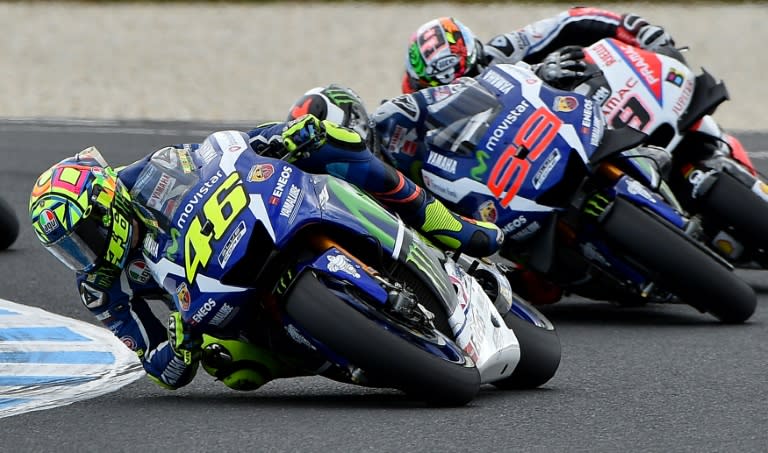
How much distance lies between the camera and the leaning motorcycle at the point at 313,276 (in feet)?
17.9

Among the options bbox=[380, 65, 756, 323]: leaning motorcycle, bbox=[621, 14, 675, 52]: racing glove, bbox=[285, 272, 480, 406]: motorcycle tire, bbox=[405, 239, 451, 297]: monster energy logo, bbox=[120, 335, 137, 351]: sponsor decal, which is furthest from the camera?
bbox=[621, 14, 675, 52]: racing glove

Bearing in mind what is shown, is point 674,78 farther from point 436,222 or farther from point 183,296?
point 183,296

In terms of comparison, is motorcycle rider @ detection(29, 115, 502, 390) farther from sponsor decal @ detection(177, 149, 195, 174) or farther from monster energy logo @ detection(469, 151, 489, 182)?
monster energy logo @ detection(469, 151, 489, 182)

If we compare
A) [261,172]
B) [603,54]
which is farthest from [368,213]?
[603,54]

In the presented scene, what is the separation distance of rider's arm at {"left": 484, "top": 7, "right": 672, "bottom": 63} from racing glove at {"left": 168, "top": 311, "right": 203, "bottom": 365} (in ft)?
10.7

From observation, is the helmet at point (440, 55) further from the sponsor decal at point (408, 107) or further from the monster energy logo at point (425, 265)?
the monster energy logo at point (425, 265)

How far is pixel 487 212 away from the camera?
7.67 metres

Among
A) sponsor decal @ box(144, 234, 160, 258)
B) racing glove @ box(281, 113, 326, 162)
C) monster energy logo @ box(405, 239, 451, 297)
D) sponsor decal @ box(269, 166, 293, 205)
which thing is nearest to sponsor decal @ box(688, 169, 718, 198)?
monster energy logo @ box(405, 239, 451, 297)

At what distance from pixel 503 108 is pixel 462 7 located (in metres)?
14.7

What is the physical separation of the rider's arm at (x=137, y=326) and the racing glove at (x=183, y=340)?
0.11 ft

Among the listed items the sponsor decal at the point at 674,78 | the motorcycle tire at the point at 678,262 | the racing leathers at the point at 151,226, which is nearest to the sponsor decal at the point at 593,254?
the motorcycle tire at the point at 678,262

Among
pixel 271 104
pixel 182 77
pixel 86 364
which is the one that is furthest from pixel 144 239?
pixel 182 77

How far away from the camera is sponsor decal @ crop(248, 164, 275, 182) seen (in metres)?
5.77

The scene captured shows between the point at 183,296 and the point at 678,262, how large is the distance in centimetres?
258
